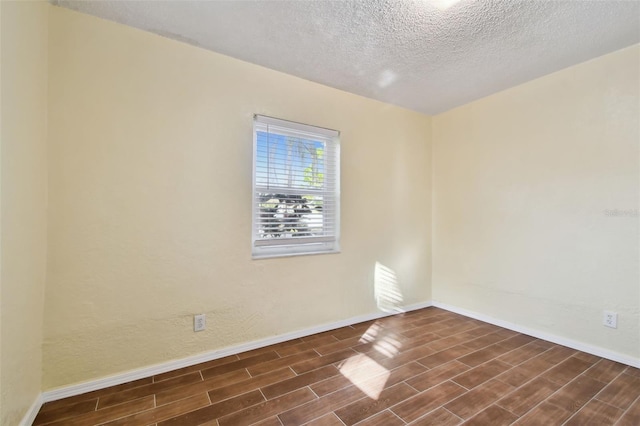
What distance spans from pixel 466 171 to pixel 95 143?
3483 millimetres

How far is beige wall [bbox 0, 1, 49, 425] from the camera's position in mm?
1295

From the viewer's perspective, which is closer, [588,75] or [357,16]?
[357,16]

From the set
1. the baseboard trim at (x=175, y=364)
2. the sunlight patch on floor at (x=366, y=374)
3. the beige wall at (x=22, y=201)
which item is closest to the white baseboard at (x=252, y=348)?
the baseboard trim at (x=175, y=364)

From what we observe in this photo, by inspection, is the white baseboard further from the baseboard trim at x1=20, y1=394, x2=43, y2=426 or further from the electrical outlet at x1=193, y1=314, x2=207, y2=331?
the electrical outlet at x1=193, y1=314, x2=207, y2=331

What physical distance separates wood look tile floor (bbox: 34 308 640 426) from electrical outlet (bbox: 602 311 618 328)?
0.28m

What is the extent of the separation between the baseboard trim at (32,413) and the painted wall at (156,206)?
118 millimetres

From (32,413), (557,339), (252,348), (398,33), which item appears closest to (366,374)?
(252,348)

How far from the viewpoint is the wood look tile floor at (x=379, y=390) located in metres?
1.59

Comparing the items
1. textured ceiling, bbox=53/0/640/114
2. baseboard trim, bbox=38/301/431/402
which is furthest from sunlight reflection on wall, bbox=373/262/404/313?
textured ceiling, bbox=53/0/640/114

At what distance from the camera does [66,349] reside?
5.83 feet

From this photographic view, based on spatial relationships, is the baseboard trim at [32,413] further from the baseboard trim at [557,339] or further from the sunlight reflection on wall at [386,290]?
the baseboard trim at [557,339]

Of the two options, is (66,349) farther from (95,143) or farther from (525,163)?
(525,163)

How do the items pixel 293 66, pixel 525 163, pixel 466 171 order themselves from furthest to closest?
pixel 466 171
pixel 525 163
pixel 293 66

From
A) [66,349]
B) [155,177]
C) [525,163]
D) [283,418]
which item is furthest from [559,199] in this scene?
[66,349]
